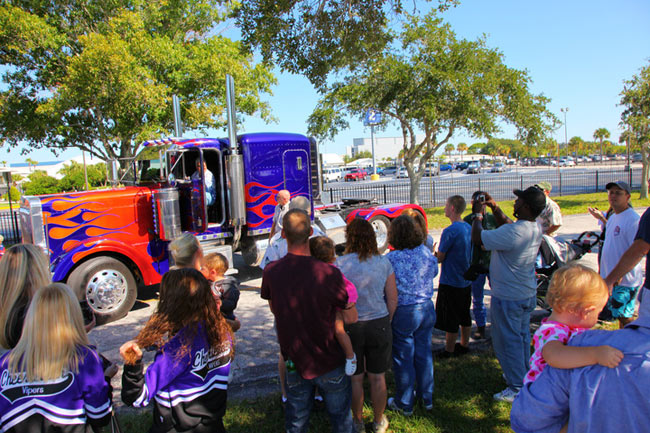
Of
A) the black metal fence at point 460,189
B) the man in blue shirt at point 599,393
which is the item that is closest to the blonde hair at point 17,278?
the man in blue shirt at point 599,393

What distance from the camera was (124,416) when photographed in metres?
4.01

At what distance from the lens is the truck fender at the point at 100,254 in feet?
21.1

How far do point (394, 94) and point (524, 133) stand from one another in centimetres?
465

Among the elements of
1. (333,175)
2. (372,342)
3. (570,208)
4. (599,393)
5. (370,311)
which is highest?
(333,175)

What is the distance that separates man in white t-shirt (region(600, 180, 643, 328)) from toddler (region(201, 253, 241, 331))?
11.9 ft

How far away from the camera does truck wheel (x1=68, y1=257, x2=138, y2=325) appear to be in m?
6.43

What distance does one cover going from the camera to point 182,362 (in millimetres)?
2422

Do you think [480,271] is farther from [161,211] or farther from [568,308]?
[161,211]

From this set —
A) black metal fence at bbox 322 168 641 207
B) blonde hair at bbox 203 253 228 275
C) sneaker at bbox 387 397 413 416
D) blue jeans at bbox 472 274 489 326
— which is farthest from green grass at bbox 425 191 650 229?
blonde hair at bbox 203 253 228 275

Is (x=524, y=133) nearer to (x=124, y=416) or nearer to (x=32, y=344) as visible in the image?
(x=124, y=416)

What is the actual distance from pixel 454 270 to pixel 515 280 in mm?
756

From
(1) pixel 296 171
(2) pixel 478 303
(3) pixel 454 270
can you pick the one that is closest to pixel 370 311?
(3) pixel 454 270

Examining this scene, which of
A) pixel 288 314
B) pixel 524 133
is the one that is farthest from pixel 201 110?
pixel 288 314

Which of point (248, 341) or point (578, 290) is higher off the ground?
point (578, 290)
